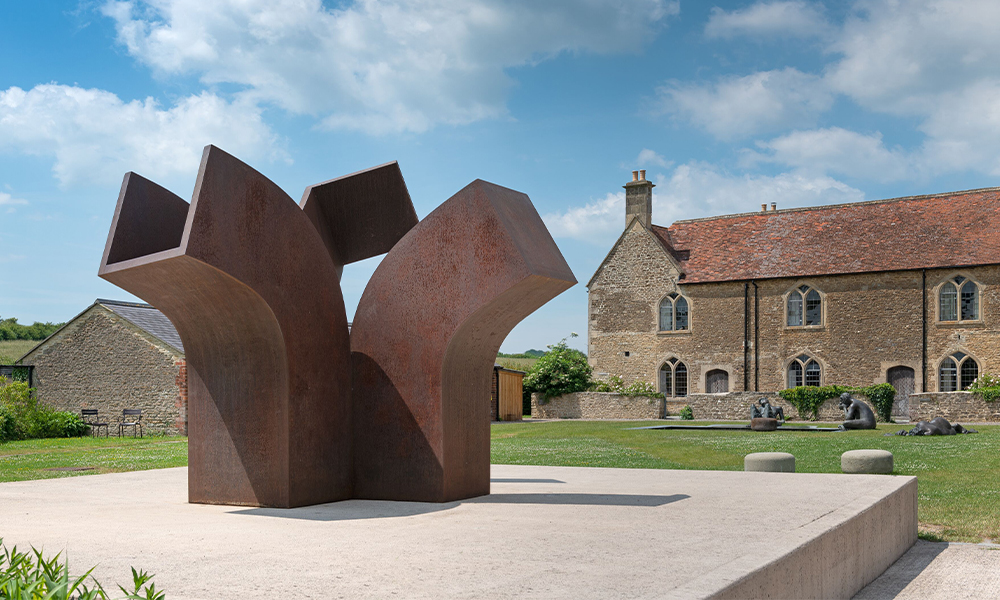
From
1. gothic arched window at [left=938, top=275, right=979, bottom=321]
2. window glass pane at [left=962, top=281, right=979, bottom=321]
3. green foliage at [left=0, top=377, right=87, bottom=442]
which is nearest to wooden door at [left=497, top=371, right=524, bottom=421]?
green foliage at [left=0, top=377, right=87, bottom=442]

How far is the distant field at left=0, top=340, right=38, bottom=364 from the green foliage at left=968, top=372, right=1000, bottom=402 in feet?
170

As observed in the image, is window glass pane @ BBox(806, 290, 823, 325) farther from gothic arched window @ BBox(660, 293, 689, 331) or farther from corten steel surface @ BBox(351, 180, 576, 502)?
corten steel surface @ BBox(351, 180, 576, 502)

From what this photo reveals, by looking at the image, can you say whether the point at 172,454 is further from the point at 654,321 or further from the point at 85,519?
the point at 654,321

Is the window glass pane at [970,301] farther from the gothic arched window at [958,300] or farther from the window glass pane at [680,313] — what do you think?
the window glass pane at [680,313]

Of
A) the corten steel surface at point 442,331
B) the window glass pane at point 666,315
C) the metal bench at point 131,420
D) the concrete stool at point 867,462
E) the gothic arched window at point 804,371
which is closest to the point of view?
the corten steel surface at point 442,331

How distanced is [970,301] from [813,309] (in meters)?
6.00

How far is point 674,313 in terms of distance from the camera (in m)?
39.6

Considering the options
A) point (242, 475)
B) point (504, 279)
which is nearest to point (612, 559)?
point (504, 279)

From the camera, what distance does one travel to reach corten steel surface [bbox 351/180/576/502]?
7719 mm

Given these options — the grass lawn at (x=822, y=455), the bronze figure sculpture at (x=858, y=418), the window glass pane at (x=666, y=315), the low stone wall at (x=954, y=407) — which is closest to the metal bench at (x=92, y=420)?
the grass lawn at (x=822, y=455)

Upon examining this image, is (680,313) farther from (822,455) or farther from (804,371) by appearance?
(822,455)

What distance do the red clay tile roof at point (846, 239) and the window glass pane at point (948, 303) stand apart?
3.39ft

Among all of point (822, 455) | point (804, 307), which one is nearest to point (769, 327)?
point (804, 307)

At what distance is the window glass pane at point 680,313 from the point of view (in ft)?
129
